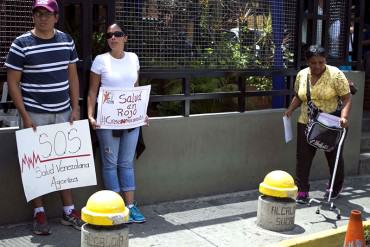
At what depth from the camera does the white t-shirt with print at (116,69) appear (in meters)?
5.13

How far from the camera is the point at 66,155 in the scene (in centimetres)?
500

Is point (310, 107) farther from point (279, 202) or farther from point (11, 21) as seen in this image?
point (11, 21)

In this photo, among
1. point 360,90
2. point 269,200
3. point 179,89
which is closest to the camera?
point 269,200

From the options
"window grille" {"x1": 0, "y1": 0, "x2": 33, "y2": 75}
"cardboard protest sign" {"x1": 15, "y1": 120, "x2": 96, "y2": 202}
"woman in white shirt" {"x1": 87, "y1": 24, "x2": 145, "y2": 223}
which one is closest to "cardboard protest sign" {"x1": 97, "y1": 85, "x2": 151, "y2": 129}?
"woman in white shirt" {"x1": 87, "y1": 24, "x2": 145, "y2": 223}

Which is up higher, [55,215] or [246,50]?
[246,50]

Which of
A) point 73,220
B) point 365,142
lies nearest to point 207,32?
point 73,220

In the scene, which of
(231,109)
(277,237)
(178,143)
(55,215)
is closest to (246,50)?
(231,109)

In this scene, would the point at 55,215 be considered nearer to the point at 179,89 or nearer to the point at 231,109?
the point at 179,89

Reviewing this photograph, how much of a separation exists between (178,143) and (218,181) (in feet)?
2.55

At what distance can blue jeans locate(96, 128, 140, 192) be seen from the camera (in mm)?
5297

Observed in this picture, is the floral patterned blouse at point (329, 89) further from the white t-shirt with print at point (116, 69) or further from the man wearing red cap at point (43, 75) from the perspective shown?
the man wearing red cap at point (43, 75)

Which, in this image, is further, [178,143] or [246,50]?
[246,50]

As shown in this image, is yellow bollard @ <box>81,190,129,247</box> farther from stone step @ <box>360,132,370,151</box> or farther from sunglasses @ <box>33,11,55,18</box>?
stone step @ <box>360,132,370,151</box>

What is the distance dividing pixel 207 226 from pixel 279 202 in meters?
0.75
